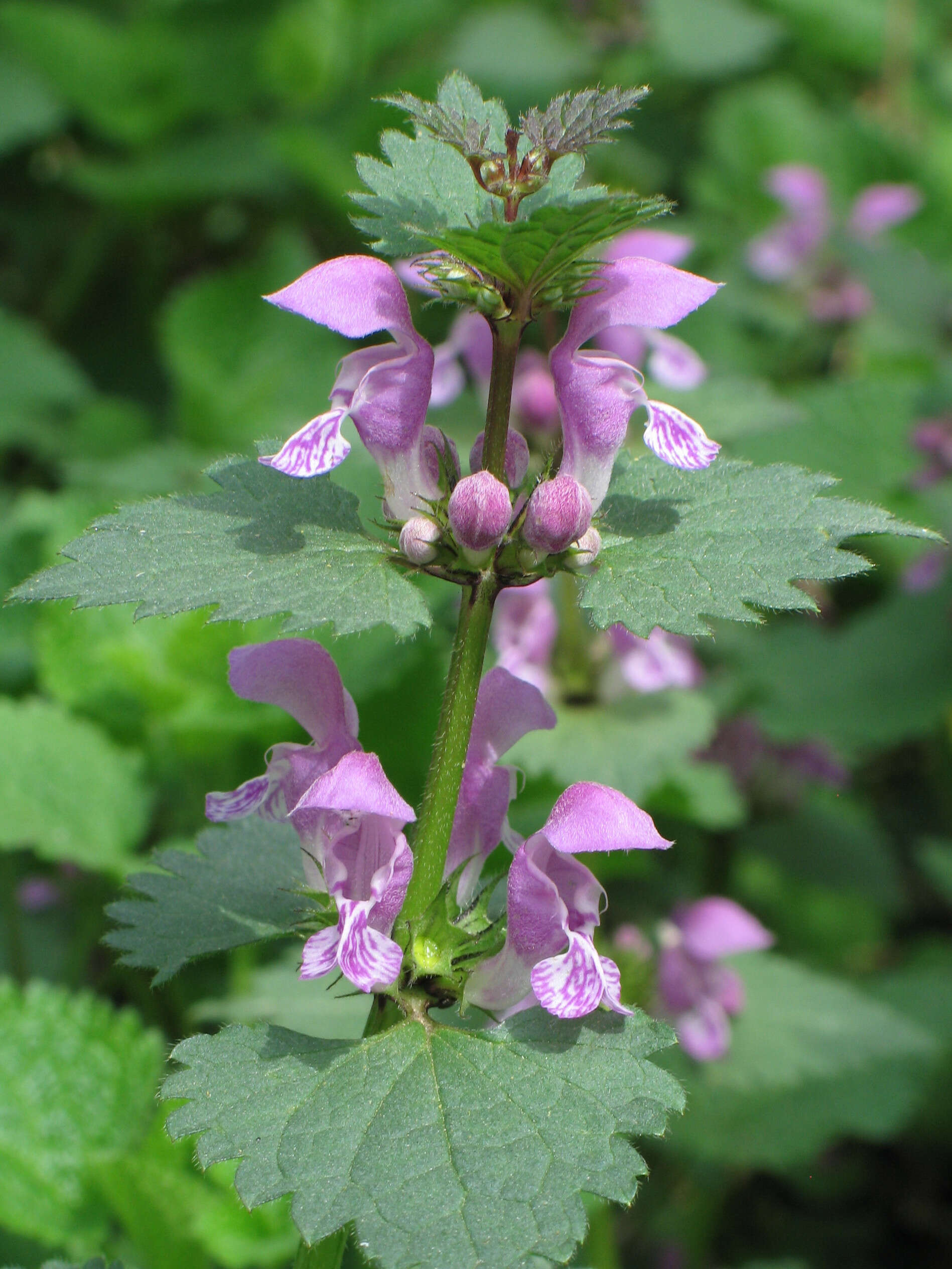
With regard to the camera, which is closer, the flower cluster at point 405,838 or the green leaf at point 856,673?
the flower cluster at point 405,838

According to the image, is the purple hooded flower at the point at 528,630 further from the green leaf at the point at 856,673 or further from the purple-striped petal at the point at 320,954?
the purple-striped petal at the point at 320,954

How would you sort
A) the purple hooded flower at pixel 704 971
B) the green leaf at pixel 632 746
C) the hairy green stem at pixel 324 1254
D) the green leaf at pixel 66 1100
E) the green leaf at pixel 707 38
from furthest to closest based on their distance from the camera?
1. the green leaf at pixel 707 38
2. the purple hooded flower at pixel 704 971
3. the green leaf at pixel 632 746
4. the green leaf at pixel 66 1100
5. the hairy green stem at pixel 324 1254

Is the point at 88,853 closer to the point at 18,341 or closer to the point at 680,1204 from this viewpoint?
the point at 680,1204

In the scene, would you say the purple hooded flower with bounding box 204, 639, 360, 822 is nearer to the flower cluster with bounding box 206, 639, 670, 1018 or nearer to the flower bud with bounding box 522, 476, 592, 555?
the flower cluster with bounding box 206, 639, 670, 1018

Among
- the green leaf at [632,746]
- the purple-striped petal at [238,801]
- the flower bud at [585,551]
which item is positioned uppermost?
the flower bud at [585,551]

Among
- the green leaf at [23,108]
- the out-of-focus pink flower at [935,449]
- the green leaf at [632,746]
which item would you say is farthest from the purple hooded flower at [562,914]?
the green leaf at [23,108]

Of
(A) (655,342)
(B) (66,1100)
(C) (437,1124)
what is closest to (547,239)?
(C) (437,1124)

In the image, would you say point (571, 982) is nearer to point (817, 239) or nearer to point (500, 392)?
point (500, 392)

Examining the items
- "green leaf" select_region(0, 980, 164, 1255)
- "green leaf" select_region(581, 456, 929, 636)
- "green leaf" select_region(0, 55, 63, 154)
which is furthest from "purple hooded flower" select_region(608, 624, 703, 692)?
"green leaf" select_region(0, 55, 63, 154)
